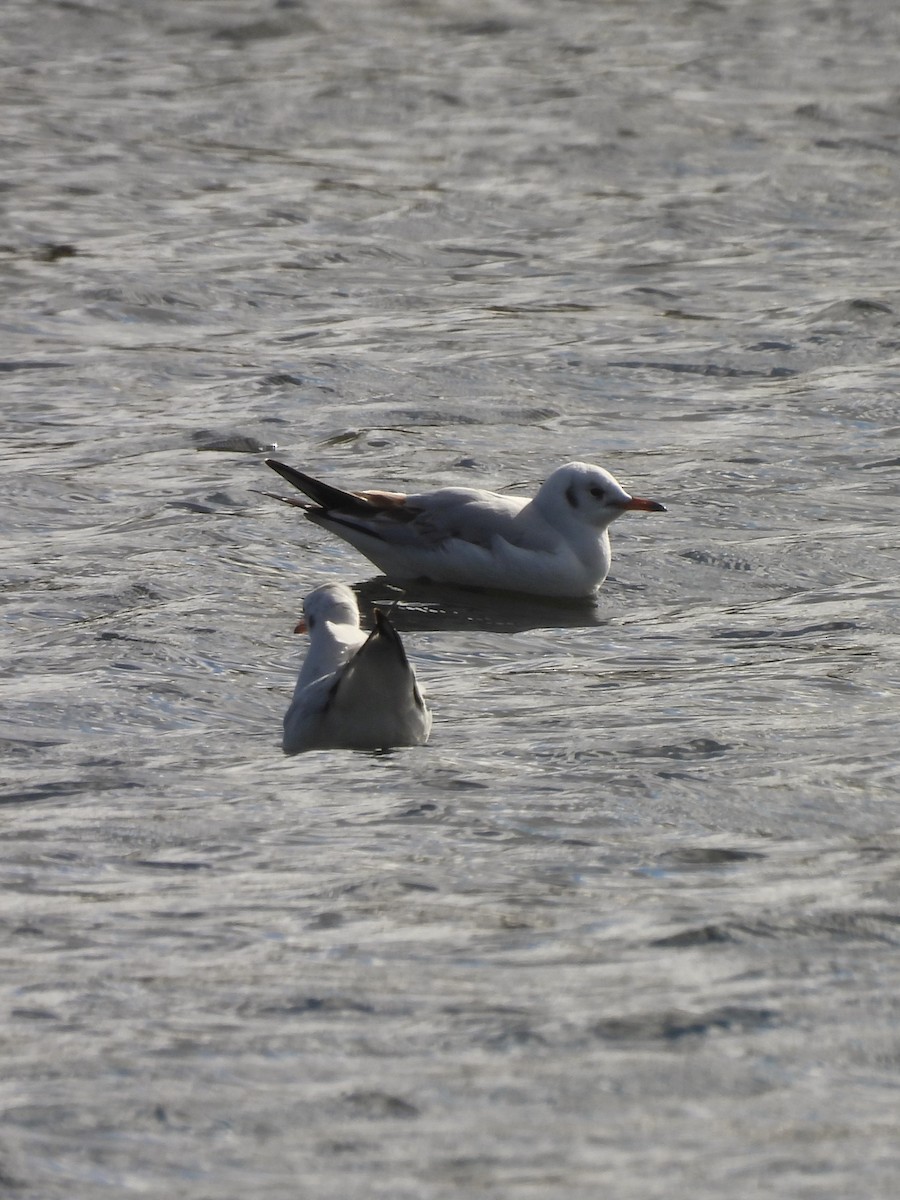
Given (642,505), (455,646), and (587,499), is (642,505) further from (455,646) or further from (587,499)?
(455,646)

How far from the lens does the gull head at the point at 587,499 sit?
9781mm

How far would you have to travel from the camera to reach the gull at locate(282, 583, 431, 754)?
6938 mm

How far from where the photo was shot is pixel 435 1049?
4.82m

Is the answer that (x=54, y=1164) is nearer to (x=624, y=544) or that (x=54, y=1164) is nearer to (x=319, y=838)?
(x=319, y=838)

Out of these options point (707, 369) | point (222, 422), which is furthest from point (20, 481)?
point (707, 369)

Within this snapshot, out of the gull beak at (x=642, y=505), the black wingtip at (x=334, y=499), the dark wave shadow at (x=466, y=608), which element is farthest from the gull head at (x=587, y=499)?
the black wingtip at (x=334, y=499)

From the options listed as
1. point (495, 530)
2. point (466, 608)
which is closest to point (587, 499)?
point (495, 530)

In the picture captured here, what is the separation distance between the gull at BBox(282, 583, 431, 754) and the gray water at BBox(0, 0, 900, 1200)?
9cm

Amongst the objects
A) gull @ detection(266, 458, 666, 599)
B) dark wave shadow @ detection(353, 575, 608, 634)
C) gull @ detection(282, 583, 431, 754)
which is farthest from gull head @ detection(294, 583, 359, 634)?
gull @ detection(266, 458, 666, 599)

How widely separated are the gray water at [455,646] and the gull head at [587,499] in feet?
1.32

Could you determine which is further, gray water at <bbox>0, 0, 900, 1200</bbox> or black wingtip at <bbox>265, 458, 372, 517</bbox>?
black wingtip at <bbox>265, 458, 372, 517</bbox>

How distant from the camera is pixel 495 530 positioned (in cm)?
981

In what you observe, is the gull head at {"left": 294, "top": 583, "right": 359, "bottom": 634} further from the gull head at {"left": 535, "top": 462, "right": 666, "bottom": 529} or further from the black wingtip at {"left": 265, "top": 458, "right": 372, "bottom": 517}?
the gull head at {"left": 535, "top": 462, "right": 666, "bottom": 529}

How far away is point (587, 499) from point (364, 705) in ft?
10.00
